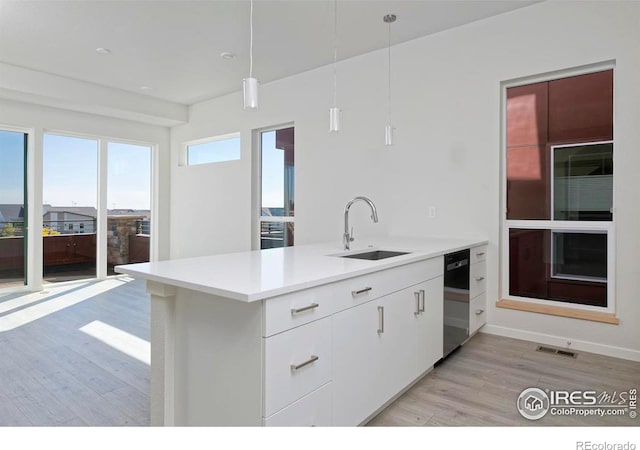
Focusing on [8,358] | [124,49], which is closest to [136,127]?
[124,49]

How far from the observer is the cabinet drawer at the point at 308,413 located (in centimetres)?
142

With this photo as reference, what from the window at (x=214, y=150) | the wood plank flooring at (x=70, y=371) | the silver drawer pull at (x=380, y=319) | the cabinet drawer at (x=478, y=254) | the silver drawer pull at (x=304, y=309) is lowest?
the wood plank flooring at (x=70, y=371)

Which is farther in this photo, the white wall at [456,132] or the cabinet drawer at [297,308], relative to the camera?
the white wall at [456,132]

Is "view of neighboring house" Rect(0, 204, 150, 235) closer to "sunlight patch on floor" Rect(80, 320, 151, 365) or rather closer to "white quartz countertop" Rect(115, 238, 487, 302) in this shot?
"sunlight patch on floor" Rect(80, 320, 151, 365)

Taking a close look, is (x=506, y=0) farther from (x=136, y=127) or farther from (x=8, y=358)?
(x=136, y=127)

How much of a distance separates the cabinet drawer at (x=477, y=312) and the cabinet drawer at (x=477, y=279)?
2.0 inches

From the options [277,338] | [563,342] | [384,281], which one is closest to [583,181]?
[563,342]

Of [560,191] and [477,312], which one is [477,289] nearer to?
[477,312]

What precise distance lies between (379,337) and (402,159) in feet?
7.80

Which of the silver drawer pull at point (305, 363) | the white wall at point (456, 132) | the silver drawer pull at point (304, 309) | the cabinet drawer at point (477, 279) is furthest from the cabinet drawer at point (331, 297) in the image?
the white wall at point (456, 132)

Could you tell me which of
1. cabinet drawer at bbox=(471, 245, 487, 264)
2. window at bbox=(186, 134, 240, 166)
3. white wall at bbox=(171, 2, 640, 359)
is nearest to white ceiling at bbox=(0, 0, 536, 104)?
white wall at bbox=(171, 2, 640, 359)

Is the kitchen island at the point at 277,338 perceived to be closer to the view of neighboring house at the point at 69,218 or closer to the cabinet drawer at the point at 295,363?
the cabinet drawer at the point at 295,363

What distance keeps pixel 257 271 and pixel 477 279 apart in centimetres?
219

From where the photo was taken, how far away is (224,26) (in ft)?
12.1
